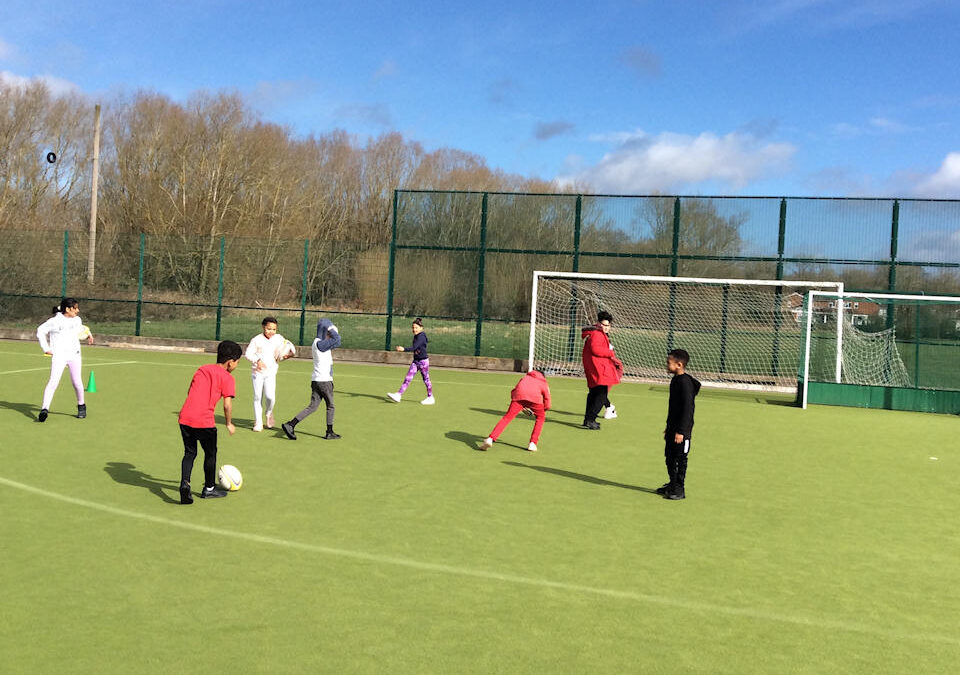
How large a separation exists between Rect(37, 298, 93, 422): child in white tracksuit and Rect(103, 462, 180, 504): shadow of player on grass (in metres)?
3.32

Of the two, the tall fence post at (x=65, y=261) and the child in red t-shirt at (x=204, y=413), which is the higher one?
the tall fence post at (x=65, y=261)

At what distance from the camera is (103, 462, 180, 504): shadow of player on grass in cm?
866

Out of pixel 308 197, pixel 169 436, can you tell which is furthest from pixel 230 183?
pixel 169 436

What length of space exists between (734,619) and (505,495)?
141 inches

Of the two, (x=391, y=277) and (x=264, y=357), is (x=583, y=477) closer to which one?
(x=264, y=357)

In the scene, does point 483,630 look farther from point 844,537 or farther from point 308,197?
point 308,197

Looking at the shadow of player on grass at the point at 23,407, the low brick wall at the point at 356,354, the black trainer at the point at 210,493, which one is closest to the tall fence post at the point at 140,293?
the low brick wall at the point at 356,354

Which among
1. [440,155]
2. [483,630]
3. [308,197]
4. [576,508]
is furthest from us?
[440,155]

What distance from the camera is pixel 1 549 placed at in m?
6.71

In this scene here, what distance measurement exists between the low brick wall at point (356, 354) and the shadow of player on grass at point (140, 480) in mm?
13966

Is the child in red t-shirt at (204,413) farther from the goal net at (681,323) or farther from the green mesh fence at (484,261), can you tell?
the goal net at (681,323)

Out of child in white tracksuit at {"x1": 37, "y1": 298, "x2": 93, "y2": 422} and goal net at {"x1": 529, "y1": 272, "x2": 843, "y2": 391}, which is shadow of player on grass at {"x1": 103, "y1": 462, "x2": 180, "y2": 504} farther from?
goal net at {"x1": 529, "y1": 272, "x2": 843, "y2": 391}

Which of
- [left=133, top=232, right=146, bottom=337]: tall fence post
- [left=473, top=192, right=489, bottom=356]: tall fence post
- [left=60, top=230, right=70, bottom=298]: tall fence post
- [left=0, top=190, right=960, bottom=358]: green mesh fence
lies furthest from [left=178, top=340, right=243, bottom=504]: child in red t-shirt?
[left=60, top=230, right=70, bottom=298]: tall fence post

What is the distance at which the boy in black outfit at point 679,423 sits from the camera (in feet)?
29.3
